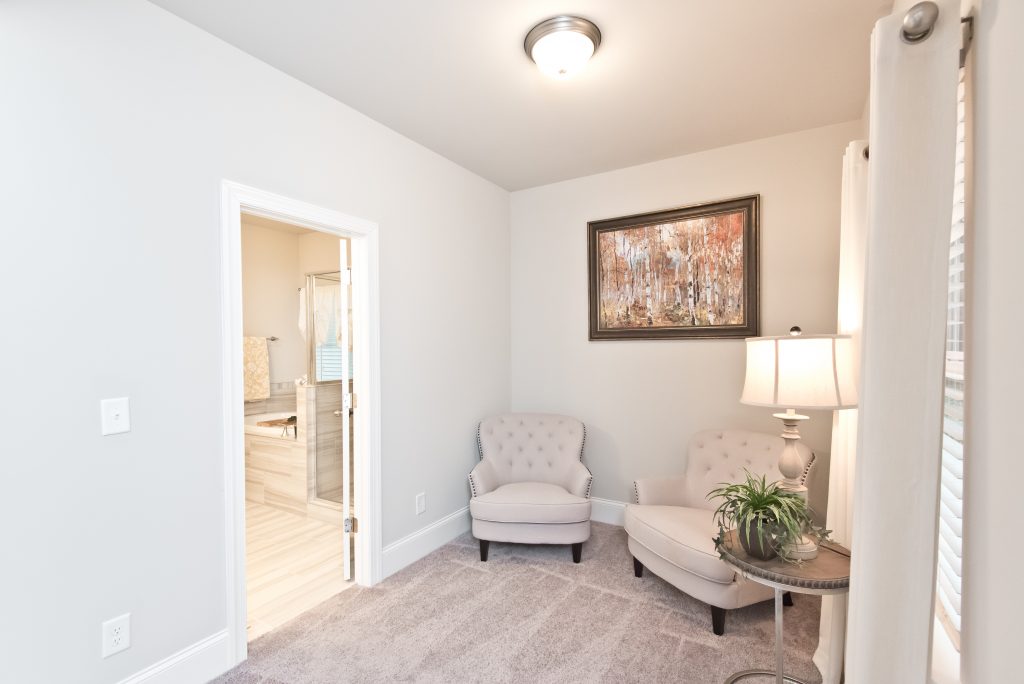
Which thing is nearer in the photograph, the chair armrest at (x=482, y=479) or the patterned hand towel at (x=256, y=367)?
the chair armrest at (x=482, y=479)

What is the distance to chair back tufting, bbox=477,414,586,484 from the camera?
136 inches

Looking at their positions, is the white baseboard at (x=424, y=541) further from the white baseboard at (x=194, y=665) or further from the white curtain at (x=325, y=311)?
the white curtain at (x=325, y=311)

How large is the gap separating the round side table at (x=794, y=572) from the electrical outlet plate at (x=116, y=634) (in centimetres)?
227

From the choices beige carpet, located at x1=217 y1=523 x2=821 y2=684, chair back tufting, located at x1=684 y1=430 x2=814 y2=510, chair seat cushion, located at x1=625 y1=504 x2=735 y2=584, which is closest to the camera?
beige carpet, located at x1=217 y1=523 x2=821 y2=684

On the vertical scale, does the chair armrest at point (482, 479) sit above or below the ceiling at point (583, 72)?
below

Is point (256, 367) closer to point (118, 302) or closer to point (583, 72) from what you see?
point (118, 302)

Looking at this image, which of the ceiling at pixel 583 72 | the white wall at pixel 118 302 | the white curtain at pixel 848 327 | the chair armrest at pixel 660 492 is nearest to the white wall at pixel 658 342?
the ceiling at pixel 583 72

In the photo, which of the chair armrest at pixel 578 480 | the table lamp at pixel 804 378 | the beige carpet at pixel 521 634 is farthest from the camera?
the chair armrest at pixel 578 480

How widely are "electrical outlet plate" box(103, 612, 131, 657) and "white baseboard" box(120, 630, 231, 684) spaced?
0.44 feet

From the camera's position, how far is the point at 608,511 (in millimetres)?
3727

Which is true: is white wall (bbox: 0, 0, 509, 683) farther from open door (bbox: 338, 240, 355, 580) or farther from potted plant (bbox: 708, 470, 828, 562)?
potted plant (bbox: 708, 470, 828, 562)

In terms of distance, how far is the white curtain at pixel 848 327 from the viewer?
1.98 meters

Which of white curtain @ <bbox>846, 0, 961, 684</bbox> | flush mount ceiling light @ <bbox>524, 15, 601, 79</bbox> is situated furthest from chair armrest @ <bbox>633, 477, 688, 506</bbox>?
flush mount ceiling light @ <bbox>524, 15, 601, 79</bbox>

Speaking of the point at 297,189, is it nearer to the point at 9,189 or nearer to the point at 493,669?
the point at 9,189
